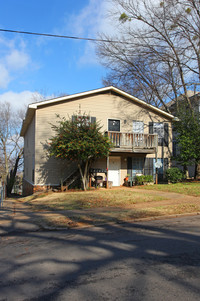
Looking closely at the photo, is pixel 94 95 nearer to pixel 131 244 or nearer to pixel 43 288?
pixel 131 244

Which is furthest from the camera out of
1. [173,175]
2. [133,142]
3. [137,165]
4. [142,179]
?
[137,165]

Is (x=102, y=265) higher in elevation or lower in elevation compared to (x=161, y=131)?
lower

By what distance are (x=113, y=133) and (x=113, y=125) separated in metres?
1.46

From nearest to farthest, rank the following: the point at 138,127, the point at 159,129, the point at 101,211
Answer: the point at 101,211, the point at 138,127, the point at 159,129

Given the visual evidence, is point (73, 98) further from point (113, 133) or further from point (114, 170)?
point (114, 170)

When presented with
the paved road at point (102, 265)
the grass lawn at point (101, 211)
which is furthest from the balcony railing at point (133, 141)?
the paved road at point (102, 265)

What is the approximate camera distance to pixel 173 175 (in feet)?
59.9

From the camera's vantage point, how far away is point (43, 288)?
331cm

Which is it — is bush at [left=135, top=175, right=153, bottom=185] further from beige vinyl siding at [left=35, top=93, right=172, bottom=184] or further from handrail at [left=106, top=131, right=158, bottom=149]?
handrail at [left=106, top=131, right=158, bottom=149]

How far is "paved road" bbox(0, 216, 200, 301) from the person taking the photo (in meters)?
3.16

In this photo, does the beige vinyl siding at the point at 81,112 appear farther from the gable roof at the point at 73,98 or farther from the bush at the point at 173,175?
the bush at the point at 173,175

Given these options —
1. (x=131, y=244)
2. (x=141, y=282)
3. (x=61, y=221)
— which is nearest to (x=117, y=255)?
(x=131, y=244)

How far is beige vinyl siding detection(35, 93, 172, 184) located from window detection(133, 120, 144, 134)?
275mm

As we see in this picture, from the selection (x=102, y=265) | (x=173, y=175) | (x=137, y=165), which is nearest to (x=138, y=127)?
(x=137, y=165)
